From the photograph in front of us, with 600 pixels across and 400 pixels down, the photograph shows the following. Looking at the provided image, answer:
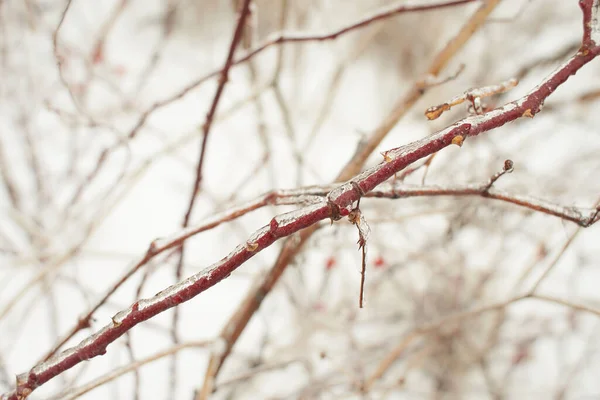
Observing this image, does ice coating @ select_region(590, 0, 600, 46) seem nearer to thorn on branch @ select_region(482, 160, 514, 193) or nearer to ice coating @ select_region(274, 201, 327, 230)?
thorn on branch @ select_region(482, 160, 514, 193)

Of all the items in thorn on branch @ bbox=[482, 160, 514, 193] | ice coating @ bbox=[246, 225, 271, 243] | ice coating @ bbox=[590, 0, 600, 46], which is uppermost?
ice coating @ bbox=[590, 0, 600, 46]

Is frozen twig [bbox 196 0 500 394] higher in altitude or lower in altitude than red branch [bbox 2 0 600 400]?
higher

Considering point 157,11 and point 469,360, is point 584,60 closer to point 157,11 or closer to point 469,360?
point 469,360

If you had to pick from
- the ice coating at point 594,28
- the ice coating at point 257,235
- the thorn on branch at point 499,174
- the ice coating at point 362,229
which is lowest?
the ice coating at point 362,229

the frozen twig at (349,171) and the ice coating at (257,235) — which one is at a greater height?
the frozen twig at (349,171)

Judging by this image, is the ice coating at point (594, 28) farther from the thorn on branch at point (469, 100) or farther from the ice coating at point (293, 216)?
the ice coating at point (293, 216)

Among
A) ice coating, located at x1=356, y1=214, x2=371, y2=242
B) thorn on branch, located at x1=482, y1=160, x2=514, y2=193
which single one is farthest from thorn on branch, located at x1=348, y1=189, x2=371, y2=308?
thorn on branch, located at x1=482, y1=160, x2=514, y2=193

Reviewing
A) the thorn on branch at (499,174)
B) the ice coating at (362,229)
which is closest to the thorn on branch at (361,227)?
the ice coating at (362,229)

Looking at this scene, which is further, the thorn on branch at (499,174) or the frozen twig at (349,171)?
the frozen twig at (349,171)

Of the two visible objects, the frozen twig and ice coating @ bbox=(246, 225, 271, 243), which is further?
the frozen twig
